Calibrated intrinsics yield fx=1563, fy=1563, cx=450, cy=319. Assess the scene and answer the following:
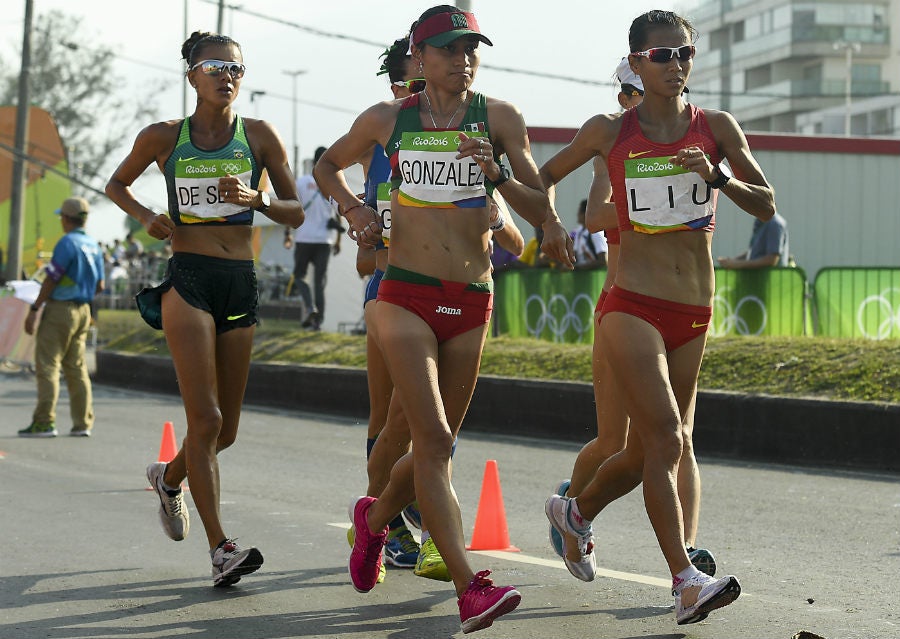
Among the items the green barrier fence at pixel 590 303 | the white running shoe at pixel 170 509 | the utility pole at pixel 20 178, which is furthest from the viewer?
the utility pole at pixel 20 178

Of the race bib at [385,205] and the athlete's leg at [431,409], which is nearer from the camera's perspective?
the athlete's leg at [431,409]

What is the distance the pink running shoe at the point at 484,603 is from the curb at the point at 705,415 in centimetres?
652

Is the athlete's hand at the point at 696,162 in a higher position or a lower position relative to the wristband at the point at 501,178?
higher

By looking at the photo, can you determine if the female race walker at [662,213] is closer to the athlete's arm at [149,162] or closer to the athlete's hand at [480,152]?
the athlete's hand at [480,152]

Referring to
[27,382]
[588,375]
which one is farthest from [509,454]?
[27,382]

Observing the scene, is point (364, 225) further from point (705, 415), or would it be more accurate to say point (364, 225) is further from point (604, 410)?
point (705, 415)

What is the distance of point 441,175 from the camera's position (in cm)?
579

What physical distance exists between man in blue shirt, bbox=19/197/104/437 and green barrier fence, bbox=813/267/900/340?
7.13m

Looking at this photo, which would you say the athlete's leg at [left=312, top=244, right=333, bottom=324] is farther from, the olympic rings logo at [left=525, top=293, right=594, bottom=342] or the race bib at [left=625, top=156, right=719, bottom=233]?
the race bib at [left=625, top=156, right=719, bottom=233]

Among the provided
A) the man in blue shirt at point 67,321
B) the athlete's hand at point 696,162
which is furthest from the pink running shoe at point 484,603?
the man in blue shirt at point 67,321

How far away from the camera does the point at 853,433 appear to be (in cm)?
1130

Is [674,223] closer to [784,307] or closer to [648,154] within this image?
[648,154]

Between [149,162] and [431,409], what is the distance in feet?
7.02

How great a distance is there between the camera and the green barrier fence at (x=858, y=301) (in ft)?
51.5
